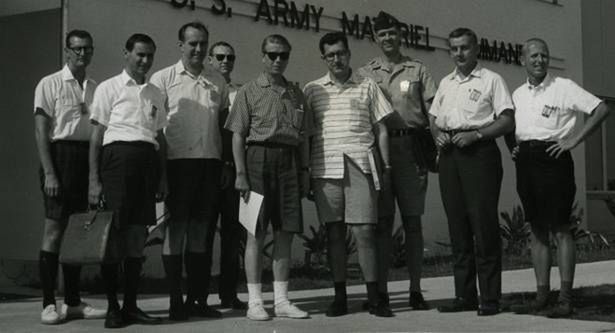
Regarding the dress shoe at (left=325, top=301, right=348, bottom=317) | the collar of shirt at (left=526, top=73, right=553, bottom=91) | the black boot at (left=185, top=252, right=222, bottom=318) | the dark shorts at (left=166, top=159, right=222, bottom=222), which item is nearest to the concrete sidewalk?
the dress shoe at (left=325, top=301, right=348, bottom=317)

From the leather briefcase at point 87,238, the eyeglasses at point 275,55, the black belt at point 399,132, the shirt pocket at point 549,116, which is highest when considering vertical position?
the eyeglasses at point 275,55

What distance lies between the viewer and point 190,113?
6875mm

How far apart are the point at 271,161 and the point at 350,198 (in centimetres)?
66

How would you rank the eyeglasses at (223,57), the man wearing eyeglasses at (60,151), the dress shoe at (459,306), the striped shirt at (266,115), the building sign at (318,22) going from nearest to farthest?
the man wearing eyeglasses at (60,151)
the striped shirt at (266,115)
the dress shoe at (459,306)
the eyeglasses at (223,57)
the building sign at (318,22)

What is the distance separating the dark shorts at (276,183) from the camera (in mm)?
6695

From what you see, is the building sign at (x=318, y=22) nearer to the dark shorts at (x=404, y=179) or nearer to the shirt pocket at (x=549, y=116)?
the dark shorts at (x=404, y=179)

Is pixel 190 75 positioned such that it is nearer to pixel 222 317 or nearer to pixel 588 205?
pixel 222 317

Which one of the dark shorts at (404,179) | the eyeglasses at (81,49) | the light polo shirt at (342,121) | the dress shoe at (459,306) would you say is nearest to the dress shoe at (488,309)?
the dress shoe at (459,306)

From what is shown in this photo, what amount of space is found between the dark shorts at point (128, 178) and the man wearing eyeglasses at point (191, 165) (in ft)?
1.22

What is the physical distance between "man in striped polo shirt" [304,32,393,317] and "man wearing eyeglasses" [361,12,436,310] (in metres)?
0.31

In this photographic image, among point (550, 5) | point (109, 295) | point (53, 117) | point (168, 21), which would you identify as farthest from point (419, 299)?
point (550, 5)

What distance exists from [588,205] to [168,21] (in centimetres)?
1093

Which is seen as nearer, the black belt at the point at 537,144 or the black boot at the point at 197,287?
the black belt at the point at 537,144

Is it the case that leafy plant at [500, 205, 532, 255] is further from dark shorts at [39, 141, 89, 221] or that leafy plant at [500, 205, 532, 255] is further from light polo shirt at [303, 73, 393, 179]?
dark shorts at [39, 141, 89, 221]
